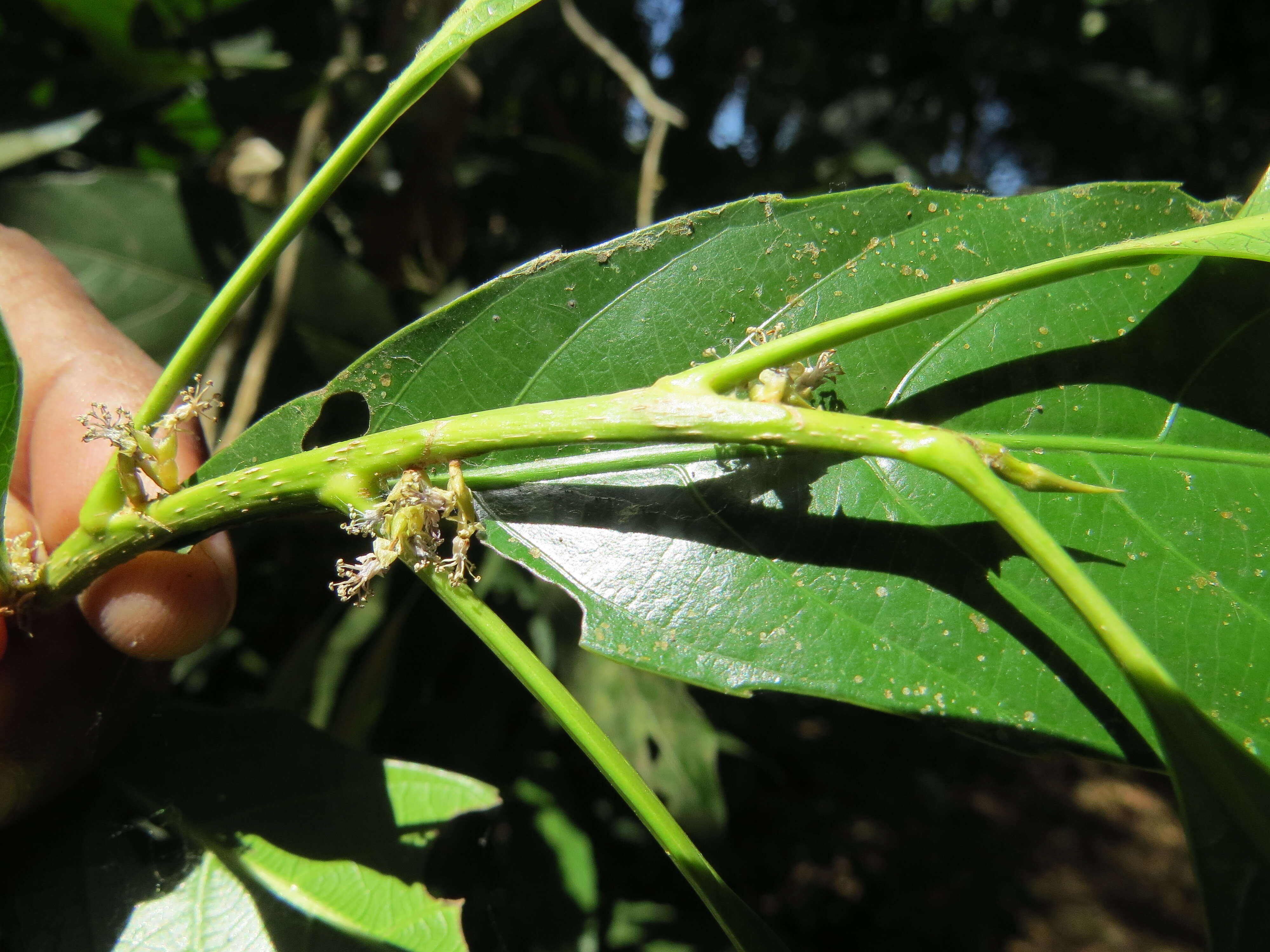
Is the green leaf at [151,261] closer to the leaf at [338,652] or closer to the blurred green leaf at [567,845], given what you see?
the leaf at [338,652]

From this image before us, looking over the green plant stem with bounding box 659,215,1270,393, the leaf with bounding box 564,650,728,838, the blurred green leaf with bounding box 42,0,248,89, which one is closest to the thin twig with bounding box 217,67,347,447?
the blurred green leaf with bounding box 42,0,248,89

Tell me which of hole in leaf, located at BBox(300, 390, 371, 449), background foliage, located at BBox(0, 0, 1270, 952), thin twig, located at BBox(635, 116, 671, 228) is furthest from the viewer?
thin twig, located at BBox(635, 116, 671, 228)

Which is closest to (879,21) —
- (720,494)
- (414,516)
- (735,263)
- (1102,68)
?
(1102,68)

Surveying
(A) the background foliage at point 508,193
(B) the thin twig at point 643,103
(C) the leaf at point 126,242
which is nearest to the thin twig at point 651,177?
(B) the thin twig at point 643,103

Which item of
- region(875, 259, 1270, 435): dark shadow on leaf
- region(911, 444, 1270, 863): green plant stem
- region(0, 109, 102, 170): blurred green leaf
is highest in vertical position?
region(0, 109, 102, 170): blurred green leaf

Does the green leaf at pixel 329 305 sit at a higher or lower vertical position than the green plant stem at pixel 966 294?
higher

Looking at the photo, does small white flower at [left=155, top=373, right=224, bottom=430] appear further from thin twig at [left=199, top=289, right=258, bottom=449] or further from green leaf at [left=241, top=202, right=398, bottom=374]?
green leaf at [left=241, top=202, right=398, bottom=374]

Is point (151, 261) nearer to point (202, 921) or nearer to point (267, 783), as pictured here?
point (267, 783)

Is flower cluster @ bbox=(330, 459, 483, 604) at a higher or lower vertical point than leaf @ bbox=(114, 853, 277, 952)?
higher

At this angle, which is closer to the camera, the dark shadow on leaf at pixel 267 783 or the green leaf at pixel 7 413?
the green leaf at pixel 7 413
